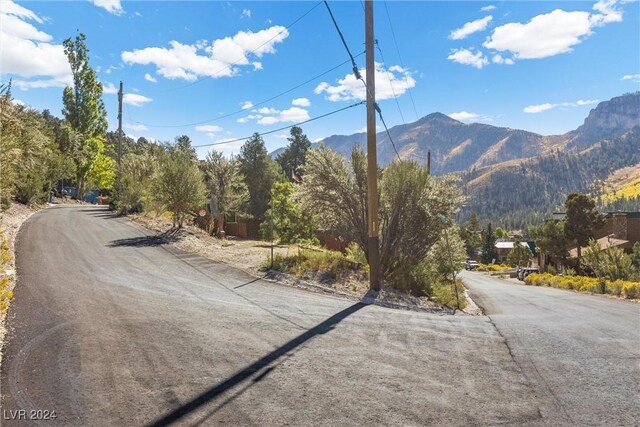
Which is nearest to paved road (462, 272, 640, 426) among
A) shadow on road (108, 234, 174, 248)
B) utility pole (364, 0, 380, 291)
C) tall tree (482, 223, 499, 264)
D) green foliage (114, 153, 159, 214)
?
utility pole (364, 0, 380, 291)

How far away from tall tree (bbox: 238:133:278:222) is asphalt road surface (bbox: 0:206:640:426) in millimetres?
42064

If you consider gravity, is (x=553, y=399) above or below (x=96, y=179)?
below

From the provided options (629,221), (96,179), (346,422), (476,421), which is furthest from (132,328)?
(96,179)

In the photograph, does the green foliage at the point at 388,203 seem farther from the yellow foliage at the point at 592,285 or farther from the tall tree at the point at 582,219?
the tall tree at the point at 582,219

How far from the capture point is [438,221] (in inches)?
675

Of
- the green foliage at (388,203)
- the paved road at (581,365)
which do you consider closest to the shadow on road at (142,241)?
the green foliage at (388,203)

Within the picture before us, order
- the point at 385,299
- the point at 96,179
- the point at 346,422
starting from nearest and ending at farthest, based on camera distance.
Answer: the point at 346,422 < the point at 385,299 < the point at 96,179

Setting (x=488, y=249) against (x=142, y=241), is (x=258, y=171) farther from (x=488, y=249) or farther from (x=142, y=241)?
(x=488, y=249)

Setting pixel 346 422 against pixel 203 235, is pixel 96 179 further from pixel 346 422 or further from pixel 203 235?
pixel 346 422

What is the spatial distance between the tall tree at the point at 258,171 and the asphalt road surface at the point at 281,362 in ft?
138

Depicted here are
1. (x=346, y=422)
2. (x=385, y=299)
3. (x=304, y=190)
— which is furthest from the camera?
(x=304, y=190)

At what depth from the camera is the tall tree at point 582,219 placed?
46.2 metres

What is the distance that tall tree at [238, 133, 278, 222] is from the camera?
5331cm

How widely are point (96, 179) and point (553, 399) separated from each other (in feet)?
238
